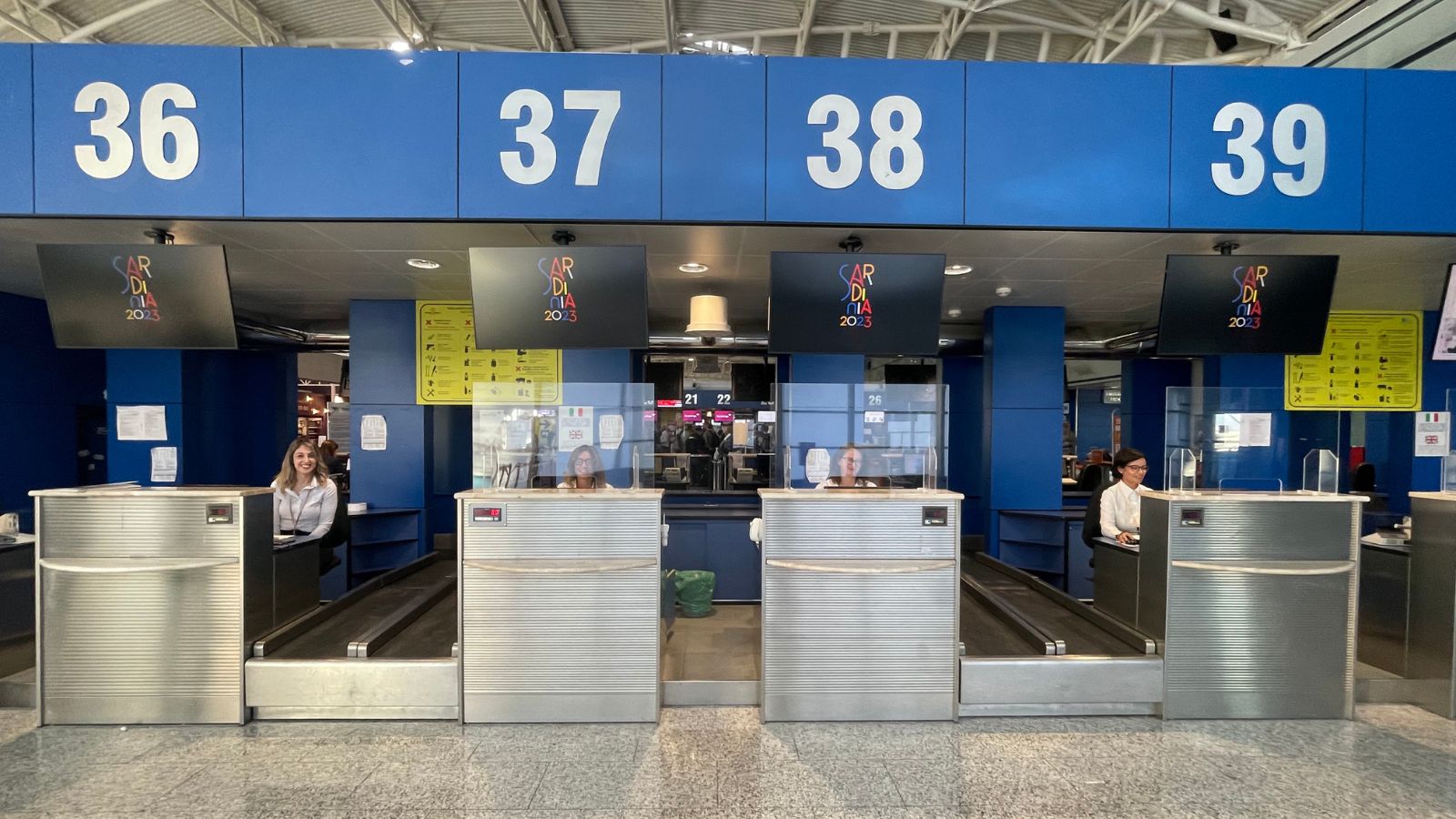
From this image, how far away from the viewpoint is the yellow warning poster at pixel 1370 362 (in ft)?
20.1

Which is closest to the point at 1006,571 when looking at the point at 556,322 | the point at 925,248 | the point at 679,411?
the point at 925,248

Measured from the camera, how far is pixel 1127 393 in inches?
382

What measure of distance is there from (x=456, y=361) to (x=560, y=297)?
9.30 feet

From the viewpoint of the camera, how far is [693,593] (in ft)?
16.8

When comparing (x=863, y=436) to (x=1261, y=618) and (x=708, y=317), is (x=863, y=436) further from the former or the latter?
(x=1261, y=618)

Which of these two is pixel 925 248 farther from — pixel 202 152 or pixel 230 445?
pixel 230 445

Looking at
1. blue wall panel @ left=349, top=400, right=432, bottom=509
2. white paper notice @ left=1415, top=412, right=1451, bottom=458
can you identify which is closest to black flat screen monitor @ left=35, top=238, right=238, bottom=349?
blue wall panel @ left=349, top=400, right=432, bottom=509

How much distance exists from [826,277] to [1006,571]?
3.83 meters

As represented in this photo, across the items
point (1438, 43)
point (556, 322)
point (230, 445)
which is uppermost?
point (1438, 43)

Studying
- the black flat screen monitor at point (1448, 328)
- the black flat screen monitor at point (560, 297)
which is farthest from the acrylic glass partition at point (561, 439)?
the black flat screen monitor at point (1448, 328)

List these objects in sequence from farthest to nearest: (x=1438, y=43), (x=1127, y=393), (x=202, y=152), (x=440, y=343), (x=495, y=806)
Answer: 1. (x=1127, y=393)
2. (x=440, y=343)
3. (x=1438, y=43)
4. (x=202, y=152)
5. (x=495, y=806)

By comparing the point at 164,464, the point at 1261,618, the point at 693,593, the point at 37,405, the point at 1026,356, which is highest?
the point at 1026,356

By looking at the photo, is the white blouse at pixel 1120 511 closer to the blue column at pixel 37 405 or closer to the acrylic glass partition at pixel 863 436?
the acrylic glass partition at pixel 863 436

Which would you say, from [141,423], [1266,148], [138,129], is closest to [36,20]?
[141,423]
